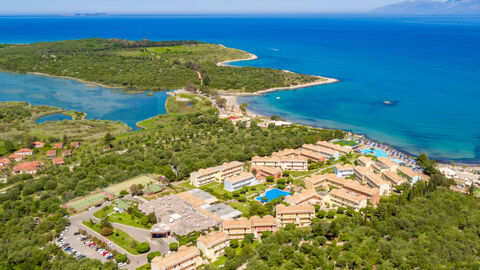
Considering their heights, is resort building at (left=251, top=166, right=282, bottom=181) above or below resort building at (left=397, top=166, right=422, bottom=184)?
below

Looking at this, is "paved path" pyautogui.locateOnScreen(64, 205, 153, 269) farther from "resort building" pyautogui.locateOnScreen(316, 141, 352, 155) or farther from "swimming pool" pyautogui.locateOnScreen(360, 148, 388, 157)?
"swimming pool" pyautogui.locateOnScreen(360, 148, 388, 157)

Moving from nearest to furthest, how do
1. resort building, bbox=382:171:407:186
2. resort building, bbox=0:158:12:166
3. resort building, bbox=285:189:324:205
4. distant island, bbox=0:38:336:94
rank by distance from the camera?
resort building, bbox=285:189:324:205
resort building, bbox=382:171:407:186
resort building, bbox=0:158:12:166
distant island, bbox=0:38:336:94

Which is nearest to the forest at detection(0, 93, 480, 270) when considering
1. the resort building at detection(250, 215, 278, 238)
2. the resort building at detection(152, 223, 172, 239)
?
the resort building at detection(250, 215, 278, 238)

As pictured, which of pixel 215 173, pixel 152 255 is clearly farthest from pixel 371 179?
pixel 152 255

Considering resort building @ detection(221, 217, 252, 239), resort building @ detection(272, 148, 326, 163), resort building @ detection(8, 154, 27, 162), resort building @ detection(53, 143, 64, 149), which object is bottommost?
resort building @ detection(8, 154, 27, 162)

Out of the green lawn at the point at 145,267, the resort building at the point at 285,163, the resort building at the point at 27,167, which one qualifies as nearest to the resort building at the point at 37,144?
the resort building at the point at 27,167

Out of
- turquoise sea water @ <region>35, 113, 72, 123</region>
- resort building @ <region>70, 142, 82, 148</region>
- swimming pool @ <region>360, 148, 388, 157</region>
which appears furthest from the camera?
turquoise sea water @ <region>35, 113, 72, 123</region>

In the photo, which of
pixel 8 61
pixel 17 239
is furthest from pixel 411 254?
pixel 8 61

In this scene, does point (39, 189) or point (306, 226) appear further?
point (39, 189)

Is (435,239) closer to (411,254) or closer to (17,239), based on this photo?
(411,254)
